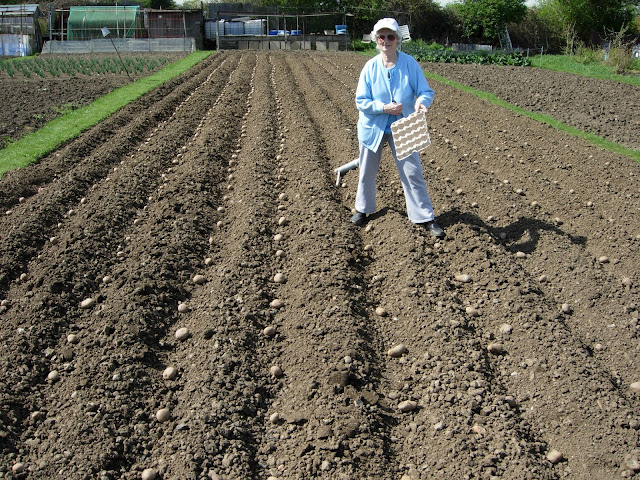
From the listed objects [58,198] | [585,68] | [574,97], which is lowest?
[58,198]

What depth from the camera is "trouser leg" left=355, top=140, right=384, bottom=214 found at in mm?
5574

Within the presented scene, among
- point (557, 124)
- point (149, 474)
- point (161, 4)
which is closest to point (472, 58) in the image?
point (557, 124)

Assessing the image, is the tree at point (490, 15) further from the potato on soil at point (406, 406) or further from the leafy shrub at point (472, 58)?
the potato on soil at point (406, 406)

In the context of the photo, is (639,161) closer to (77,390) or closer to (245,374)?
(245,374)

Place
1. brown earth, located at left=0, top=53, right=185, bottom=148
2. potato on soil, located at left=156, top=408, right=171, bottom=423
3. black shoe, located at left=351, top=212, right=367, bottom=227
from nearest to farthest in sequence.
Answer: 1. potato on soil, located at left=156, top=408, right=171, bottom=423
2. black shoe, located at left=351, top=212, right=367, bottom=227
3. brown earth, located at left=0, top=53, right=185, bottom=148

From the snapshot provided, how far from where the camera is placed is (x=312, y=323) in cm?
427

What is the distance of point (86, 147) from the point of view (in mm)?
9188

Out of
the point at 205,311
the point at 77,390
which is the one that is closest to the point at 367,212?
the point at 205,311

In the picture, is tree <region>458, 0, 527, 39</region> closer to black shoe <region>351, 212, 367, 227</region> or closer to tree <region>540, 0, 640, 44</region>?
tree <region>540, 0, 640, 44</region>

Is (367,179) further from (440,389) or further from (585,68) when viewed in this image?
(585,68)

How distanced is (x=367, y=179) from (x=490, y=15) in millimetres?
41069

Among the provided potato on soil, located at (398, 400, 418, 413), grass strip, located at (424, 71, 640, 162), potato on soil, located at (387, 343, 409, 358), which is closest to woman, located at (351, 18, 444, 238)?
potato on soil, located at (387, 343, 409, 358)

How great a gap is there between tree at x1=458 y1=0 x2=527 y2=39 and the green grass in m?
15.0

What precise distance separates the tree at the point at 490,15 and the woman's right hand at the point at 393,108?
41.0 metres
